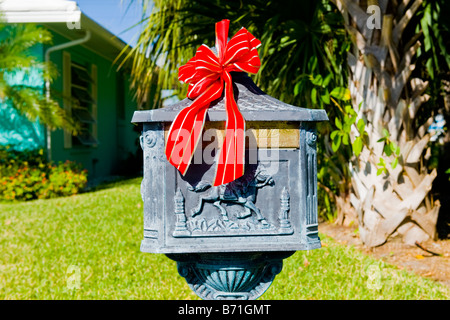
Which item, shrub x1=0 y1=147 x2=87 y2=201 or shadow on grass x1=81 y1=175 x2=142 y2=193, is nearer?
shrub x1=0 y1=147 x2=87 y2=201

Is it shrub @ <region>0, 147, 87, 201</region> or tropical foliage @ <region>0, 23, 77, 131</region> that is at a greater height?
tropical foliage @ <region>0, 23, 77, 131</region>

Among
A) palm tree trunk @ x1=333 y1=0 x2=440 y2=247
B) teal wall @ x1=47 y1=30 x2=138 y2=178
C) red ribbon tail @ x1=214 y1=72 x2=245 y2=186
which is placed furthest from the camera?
teal wall @ x1=47 y1=30 x2=138 y2=178

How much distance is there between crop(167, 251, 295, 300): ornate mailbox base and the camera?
184 cm

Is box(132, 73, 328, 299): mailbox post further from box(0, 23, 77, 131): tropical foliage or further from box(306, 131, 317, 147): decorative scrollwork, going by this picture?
box(0, 23, 77, 131): tropical foliage

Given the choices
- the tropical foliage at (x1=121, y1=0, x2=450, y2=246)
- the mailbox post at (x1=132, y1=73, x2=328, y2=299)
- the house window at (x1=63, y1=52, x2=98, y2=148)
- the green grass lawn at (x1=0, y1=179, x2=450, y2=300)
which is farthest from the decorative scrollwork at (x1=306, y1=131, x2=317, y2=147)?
the house window at (x1=63, y1=52, x2=98, y2=148)

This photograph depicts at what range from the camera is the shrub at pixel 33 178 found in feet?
23.8

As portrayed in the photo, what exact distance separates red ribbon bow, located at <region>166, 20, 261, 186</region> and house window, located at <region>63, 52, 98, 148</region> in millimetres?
7187

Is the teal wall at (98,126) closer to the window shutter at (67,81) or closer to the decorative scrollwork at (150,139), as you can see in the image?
the window shutter at (67,81)

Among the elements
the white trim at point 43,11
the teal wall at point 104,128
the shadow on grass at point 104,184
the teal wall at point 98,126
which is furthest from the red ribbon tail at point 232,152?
the shadow on grass at point 104,184

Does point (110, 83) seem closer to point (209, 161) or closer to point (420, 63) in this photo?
point (420, 63)

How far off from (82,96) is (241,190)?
8.53m

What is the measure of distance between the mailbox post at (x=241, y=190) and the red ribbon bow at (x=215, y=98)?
2.0 inches

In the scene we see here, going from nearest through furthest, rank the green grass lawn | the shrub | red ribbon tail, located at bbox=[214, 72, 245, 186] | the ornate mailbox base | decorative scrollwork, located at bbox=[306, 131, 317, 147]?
1. red ribbon tail, located at bbox=[214, 72, 245, 186]
2. decorative scrollwork, located at bbox=[306, 131, 317, 147]
3. the ornate mailbox base
4. the green grass lawn
5. the shrub

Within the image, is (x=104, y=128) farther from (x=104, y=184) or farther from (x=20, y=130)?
(x=20, y=130)
